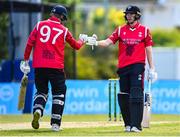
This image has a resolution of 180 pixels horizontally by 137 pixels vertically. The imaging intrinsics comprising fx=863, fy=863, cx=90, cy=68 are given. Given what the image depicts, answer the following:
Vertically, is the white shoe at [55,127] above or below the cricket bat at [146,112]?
below

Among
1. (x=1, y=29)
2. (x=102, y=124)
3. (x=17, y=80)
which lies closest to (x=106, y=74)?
(x=1, y=29)

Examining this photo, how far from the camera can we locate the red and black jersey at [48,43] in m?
15.9

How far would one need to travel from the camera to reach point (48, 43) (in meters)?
15.9

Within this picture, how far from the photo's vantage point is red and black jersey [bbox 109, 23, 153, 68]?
15.8 meters

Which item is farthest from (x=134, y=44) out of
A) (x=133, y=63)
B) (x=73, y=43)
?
(x=73, y=43)

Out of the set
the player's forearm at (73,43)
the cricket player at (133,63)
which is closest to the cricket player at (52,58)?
the player's forearm at (73,43)

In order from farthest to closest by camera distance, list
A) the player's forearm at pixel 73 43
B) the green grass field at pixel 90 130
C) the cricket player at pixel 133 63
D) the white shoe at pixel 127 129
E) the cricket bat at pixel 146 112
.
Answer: the cricket bat at pixel 146 112, the player's forearm at pixel 73 43, the white shoe at pixel 127 129, the cricket player at pixel 133 63, the green grass field at pixel 90 130

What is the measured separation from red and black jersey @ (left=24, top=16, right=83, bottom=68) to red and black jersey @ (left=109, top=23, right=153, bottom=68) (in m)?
1.13

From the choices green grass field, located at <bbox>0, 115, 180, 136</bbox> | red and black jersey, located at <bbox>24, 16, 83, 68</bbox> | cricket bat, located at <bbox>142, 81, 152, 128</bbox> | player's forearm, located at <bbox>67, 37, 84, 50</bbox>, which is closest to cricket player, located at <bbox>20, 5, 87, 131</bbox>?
red and black jersey, located at <bbox>24, 16, 83, 68</bbox>

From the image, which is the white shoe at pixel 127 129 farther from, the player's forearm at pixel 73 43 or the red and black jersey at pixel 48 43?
the player's forearm at pixel 73 43

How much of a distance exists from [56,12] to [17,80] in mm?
13883

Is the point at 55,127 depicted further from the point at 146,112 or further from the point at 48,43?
the point at 146,112

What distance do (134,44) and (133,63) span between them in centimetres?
35

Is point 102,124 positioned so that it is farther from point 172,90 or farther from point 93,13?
point 93,13
